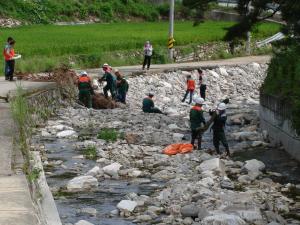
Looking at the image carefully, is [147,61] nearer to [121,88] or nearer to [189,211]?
[121,88]

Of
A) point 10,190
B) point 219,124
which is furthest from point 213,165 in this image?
point 10,190

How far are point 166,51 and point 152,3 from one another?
92.7 ft

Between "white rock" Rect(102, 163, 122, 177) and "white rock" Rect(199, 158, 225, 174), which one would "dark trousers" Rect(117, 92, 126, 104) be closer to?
"white rock" Rect(199, 158, 225, 174)

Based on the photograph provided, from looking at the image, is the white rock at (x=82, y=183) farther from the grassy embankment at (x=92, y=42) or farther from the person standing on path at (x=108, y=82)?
the grassy embankment at (x=92, y=42)

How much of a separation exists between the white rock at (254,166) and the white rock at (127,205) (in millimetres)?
4086

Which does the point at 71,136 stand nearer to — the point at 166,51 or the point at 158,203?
the point at 158,203

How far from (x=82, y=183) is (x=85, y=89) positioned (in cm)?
1101

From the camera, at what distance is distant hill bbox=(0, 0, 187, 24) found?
5362 cm

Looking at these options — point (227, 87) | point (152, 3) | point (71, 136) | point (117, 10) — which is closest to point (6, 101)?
point (71, 136)

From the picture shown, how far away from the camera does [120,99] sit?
26.6 m

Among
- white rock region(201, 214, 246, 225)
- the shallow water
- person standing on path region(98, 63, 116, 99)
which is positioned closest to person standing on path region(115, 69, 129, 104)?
person standing on path region(98, 63, 116, 99)

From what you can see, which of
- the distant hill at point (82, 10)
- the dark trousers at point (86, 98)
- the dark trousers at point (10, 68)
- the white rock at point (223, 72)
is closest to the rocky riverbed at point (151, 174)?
the dark trousers at point (86, 98)

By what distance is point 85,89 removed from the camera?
24.3 metres

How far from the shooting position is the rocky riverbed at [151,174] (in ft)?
38.5
